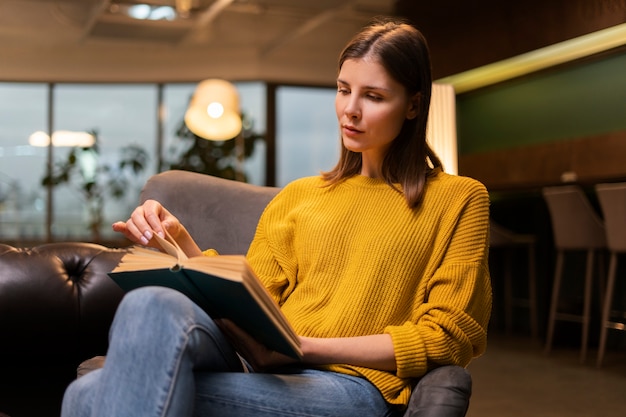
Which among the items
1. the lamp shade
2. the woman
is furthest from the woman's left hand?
the lamp shade

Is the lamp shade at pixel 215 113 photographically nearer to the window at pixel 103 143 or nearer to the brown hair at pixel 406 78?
the window at pixel 103 143

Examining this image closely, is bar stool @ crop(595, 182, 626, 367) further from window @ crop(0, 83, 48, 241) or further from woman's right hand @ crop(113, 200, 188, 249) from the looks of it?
window @ crop(0, 83, 48, 241)

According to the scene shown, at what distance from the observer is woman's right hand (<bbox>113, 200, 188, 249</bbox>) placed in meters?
1.55

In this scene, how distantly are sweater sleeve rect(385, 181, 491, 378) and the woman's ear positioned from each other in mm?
220

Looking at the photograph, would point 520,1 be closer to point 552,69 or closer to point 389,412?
point 552,69

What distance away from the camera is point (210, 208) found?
7.28 ft

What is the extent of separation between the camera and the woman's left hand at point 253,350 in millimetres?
1435

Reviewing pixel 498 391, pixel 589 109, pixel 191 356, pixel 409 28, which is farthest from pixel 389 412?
pixel 589 109

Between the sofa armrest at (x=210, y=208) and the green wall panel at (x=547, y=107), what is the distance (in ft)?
14.4

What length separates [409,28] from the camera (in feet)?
5.61

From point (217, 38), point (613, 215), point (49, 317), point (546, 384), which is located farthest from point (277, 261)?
point (217, 38)

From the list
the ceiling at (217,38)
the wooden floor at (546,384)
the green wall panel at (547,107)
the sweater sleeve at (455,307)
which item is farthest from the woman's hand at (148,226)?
the ceiling at (217,38)

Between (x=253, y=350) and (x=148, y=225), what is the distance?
1.09 feet

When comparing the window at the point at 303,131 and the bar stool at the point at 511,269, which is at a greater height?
the window at the point at 303,131
